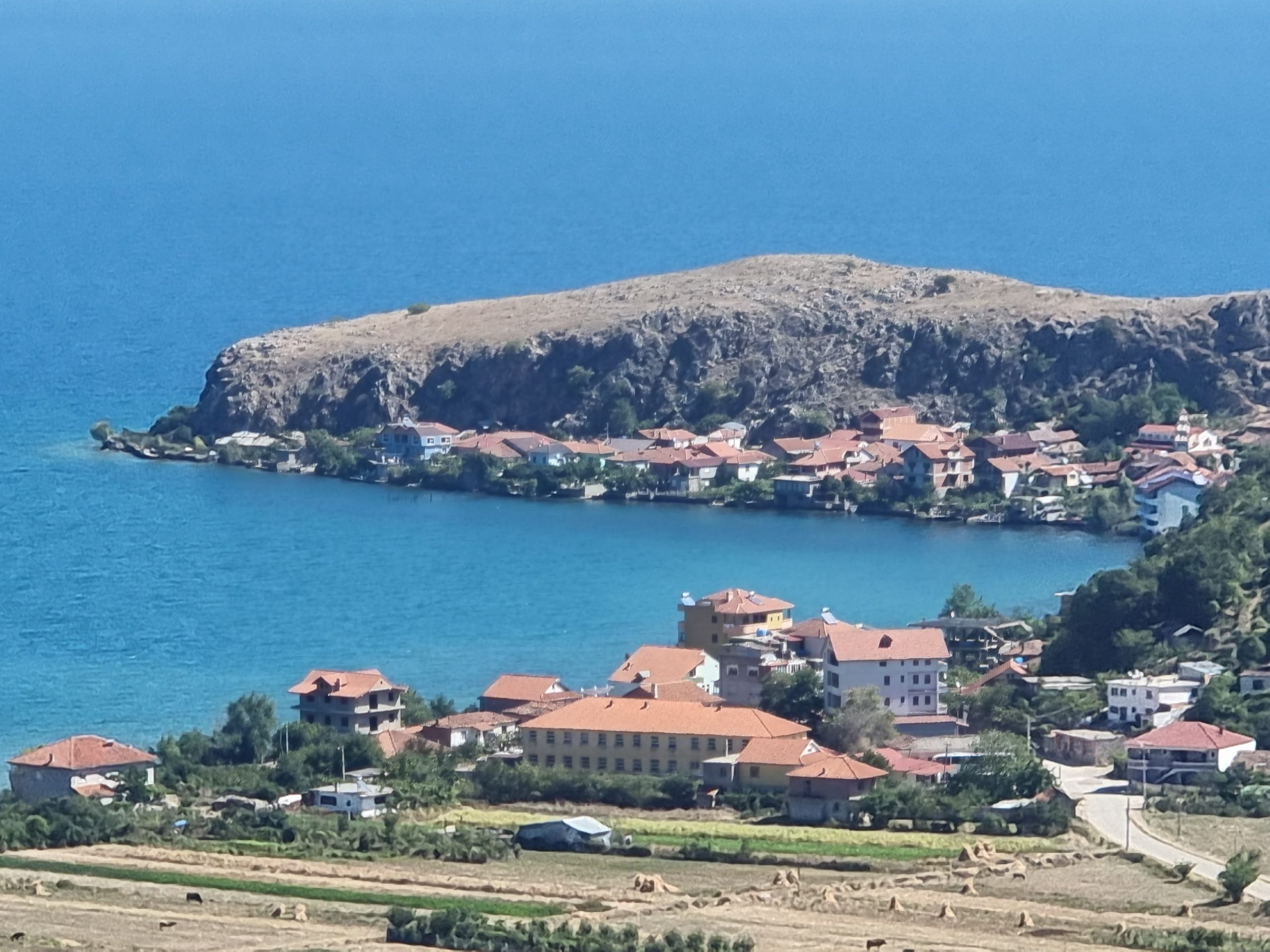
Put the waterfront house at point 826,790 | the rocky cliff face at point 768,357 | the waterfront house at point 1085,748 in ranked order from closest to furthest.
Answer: the waterfront house at point 826,790, the waterfront house at point 1085,748, the rocky cliff face at point 768,357

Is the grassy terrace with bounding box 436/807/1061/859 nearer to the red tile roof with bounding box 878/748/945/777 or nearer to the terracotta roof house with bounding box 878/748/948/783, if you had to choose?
the terracotta roof house with bounding box 878/748/948/783

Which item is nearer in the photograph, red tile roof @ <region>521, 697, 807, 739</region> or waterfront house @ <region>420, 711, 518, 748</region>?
red tile roof @ <region>521, 697, 807, 739</region>

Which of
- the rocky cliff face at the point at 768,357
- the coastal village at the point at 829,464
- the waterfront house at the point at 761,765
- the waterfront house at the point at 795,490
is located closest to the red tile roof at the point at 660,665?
the waterfront house at the point at 761,765

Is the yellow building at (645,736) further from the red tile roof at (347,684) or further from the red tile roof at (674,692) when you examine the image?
the red tile roof at (347,684)

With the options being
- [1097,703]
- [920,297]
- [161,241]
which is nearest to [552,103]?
[161,241]

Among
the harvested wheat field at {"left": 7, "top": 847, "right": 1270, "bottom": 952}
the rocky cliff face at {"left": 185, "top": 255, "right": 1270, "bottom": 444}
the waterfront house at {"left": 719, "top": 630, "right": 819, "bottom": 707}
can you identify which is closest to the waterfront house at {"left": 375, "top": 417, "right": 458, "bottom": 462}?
the rocky cliff face at {"left": 185, "top": 255, "right": 1270, "bottom": 444}
